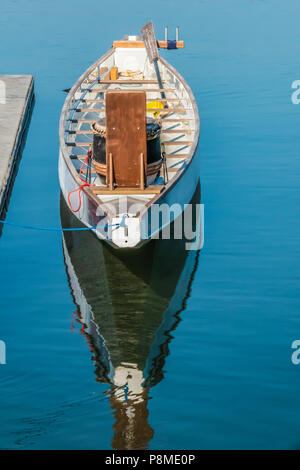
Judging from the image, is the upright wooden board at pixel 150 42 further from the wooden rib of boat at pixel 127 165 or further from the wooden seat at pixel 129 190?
the wooden seat at pixel 129 190

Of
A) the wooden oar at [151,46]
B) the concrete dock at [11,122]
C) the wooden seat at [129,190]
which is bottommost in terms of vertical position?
the wooden seat at [129,190]

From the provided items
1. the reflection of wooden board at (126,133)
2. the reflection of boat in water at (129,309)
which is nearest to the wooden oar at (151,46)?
the reflection of boat in water at (129,309)

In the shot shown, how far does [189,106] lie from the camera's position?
16.8 m

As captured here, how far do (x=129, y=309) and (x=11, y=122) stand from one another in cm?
935

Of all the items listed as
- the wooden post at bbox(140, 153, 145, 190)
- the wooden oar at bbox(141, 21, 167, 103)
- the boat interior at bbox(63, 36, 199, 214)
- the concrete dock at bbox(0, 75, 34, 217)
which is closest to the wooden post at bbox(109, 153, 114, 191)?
the boat interior at bbox(63, 36, 199, 214)

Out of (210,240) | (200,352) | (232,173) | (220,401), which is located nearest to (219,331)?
(200,352)

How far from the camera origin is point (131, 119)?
11961 mm

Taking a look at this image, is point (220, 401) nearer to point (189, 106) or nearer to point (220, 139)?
point (189, 106)

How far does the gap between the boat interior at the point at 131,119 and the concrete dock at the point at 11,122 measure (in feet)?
5.35

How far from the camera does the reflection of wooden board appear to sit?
38.8 feet

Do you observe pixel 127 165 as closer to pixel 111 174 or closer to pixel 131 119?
pixel 111 174

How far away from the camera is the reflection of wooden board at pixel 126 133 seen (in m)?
11.8

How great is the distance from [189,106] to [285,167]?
2932 millimetres

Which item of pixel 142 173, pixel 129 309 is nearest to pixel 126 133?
pixel 142 173
